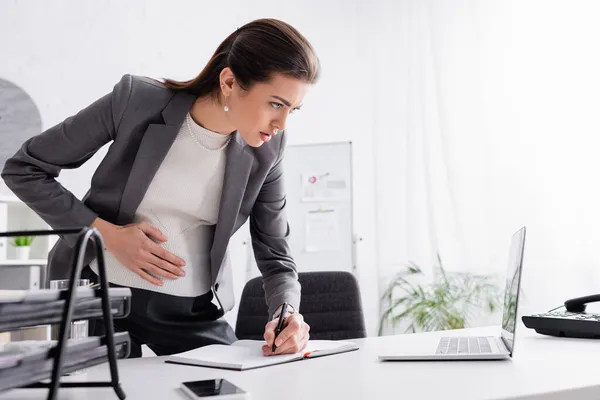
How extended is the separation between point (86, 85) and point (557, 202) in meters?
2.76

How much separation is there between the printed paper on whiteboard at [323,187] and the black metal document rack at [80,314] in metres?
3.41

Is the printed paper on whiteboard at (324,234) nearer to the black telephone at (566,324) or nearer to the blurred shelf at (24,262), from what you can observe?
the blurred shelf at (24,262)

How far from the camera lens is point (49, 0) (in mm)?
3814

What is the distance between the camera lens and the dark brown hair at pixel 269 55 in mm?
1364

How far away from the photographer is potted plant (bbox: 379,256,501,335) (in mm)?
3713

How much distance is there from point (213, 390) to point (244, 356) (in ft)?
1.21

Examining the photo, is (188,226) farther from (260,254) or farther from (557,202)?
(557,202)

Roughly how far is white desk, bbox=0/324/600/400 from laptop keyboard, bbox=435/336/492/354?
65mm

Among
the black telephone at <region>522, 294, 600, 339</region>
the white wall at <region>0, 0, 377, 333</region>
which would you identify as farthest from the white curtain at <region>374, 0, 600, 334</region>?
the black telephone at <region>522, 294, 600, 339</region>

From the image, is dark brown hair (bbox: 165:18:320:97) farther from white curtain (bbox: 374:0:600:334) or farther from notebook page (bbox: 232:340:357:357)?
white curtain (bbox: 374:0:600:334)

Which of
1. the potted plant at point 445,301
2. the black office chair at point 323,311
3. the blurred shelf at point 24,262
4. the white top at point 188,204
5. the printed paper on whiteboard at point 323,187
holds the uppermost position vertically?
the printed paper on whiteboard at point 323,187

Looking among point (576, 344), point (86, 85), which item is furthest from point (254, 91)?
point (86, 85)

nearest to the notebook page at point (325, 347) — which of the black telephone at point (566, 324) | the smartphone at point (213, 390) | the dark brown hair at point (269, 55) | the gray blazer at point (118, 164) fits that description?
the gray blazer at point (118, 164)

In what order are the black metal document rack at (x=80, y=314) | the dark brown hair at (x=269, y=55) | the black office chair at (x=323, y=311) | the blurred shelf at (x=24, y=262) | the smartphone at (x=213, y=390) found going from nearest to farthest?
1. the black metal document rack at (x=80, y=314)
2. the smartphone at (x=213, y=390)
3. the dark brown hair at (x=269, y=55)
4. the black office chair at (x=323, y=311)
5. the blurred shelf at (x=24, y=262)
